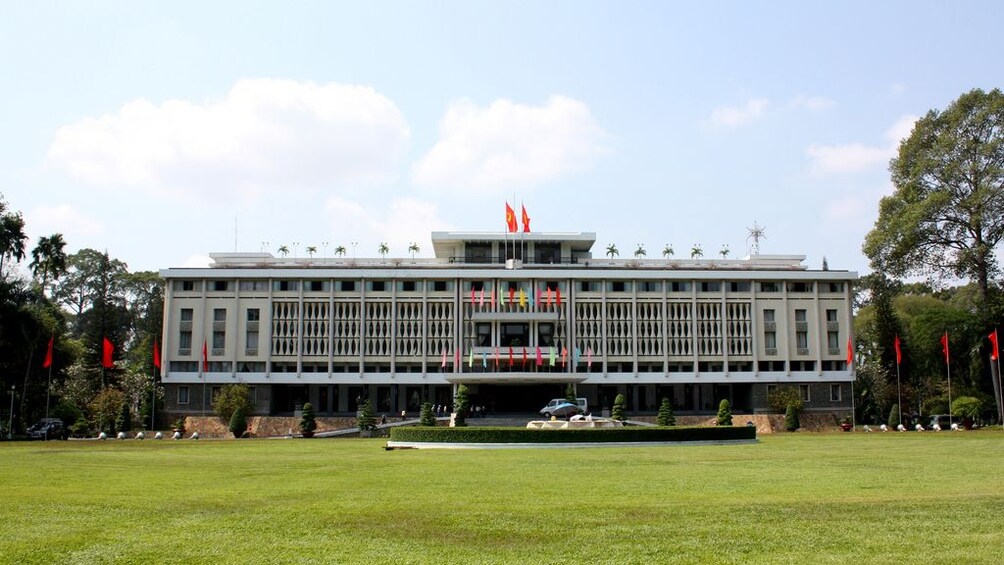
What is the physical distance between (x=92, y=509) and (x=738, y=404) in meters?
69.6

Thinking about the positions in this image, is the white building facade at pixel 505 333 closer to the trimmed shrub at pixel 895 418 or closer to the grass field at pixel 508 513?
the trimmed shrub at pixel 895 418

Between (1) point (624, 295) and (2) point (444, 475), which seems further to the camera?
(1) point (624, 295)

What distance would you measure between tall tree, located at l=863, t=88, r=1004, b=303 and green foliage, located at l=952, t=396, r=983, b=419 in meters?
7.66

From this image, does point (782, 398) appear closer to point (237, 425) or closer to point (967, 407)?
point (967, 407)

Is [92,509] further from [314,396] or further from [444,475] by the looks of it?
[314,396]

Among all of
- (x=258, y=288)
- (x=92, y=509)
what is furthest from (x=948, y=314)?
(x=92, y=509)

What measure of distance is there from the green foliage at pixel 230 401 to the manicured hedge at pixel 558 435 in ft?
107

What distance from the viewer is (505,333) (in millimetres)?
78312

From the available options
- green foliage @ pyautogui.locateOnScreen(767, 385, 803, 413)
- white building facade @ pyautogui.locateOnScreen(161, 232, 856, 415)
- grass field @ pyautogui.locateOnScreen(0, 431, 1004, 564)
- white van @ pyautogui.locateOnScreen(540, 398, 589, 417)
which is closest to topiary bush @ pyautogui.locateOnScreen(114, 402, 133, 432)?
white building facade @ pyautogui.locateOnScreen(161, 232, 856, 415)

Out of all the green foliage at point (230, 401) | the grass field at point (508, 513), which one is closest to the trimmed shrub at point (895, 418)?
the grass field at point (508, 513)

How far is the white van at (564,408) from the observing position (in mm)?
62562

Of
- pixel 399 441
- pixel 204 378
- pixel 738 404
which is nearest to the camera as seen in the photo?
pixel 399 441

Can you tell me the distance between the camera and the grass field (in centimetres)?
1220

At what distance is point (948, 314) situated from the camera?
7094 cm
